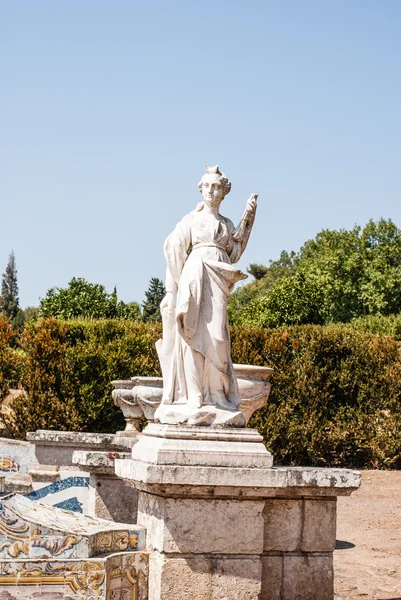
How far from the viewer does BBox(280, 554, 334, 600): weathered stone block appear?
5582 millimetres

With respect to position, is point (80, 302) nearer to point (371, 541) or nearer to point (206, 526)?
point (371, 541)

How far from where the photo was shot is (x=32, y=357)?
16359 mm

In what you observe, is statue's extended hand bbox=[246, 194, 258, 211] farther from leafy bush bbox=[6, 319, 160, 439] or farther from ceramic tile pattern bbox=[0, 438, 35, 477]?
leafy bush bbox=[6, 319, 160, 439]

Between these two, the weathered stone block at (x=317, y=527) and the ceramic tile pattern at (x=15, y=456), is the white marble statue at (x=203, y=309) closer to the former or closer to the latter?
the weathered stone block at (x=317, y=527)

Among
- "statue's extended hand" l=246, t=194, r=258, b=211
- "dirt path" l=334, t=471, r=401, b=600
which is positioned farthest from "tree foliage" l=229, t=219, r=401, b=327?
"statue's extended hand" l=246, t=194, r=258, b=211

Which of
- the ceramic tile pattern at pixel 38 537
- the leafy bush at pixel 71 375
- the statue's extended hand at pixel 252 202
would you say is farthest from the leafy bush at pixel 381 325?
the ceramic tile pattern at pixel 38 537

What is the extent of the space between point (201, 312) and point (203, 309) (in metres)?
0.02

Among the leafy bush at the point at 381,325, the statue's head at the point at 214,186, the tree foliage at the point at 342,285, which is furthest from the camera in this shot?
the tree foliage at the point at 342,285

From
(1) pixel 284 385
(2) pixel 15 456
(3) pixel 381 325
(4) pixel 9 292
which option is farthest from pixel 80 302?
(4) pixel 9 292

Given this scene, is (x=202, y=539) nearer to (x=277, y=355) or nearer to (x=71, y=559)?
(x=71, y=559)

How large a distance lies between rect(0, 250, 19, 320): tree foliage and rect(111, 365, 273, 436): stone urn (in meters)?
53.0

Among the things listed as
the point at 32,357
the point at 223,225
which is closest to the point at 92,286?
the point at 32,357

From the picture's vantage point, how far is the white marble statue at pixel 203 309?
5.67 meters

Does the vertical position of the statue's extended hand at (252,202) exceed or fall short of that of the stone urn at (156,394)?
it exceeds it
